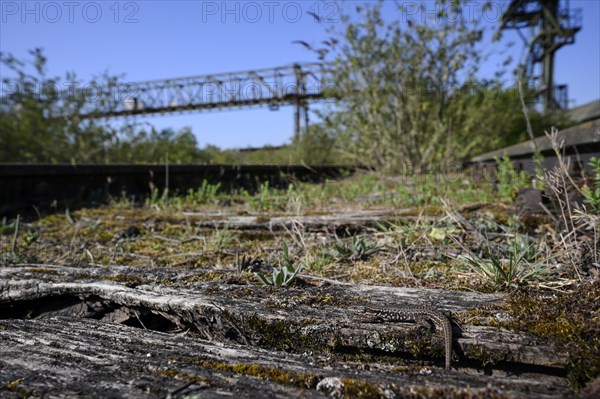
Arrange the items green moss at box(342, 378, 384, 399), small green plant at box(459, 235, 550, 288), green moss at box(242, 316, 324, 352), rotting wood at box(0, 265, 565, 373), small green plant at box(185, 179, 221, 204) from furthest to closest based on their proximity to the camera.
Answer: small green plant at box(185, 179, 221, 204) → small green plant at box(459, 235, 550, 288) → green moss at box(242, 316, 324, 352) → rotting wood at box(0, 265, 565, 373) → green moss at box(342, 378, 384, 399)

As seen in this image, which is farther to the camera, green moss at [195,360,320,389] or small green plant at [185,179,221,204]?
small green plant at [185,179,221,204]

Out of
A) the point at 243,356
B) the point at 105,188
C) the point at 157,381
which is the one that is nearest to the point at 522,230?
the point at 243,356

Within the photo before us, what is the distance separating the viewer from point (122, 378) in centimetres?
100

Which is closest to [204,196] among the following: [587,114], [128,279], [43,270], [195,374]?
[43,270]

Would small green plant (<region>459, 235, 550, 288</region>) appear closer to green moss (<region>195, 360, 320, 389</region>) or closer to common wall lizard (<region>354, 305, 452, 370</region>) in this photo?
common wall lizard (<region>354, 305, 452, 370</region>)

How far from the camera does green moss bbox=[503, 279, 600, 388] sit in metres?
0.99

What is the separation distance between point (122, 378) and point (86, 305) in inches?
27.8

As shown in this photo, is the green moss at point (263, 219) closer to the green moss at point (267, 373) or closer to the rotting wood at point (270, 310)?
the rotting wood at point (270, 310)

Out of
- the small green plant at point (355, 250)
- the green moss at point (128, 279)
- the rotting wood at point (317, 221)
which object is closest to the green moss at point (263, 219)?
the rotting wood at point (317, 221)

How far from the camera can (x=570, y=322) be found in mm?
1137

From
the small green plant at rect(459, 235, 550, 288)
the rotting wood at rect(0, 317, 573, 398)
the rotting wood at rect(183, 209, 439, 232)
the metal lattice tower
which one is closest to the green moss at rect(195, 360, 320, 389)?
the rotting wood at rect(0, 317, 573, 398)

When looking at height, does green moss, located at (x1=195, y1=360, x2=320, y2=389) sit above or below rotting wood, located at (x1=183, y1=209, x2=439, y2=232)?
below

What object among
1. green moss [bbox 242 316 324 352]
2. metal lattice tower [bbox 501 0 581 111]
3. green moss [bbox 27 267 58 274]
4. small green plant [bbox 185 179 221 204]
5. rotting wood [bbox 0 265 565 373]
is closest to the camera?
rotting wood [bbox 0 265 565 373]

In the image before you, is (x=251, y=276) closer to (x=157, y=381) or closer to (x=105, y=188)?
(x=157, y=381)
